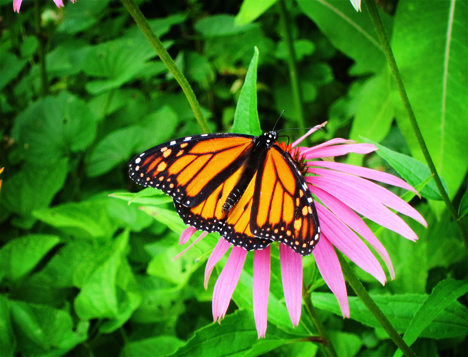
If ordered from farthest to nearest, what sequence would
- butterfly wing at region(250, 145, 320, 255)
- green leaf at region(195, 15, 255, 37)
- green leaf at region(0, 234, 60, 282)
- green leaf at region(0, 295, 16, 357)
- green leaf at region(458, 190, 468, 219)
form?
green leaf at region(195, 15, 255, 37)
green leaf at region(0, 234, 60, 282)
green leaf at region(0, 295, 16, 357)
green leaf at region(458, 190, 468, 219)
butterfly wing at region(250, 145, 320, 255)

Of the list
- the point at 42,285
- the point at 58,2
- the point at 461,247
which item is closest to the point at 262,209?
the point at 58,2

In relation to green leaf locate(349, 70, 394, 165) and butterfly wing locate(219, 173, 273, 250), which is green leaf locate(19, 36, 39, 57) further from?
butterfly wing locate(219, 173, 273, 250)

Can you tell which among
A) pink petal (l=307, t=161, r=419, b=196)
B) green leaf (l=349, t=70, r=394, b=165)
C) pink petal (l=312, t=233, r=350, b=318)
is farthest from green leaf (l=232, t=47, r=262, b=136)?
green leaf (l=349, t=70, r=394, b=165)

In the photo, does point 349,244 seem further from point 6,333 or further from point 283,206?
point 6,333

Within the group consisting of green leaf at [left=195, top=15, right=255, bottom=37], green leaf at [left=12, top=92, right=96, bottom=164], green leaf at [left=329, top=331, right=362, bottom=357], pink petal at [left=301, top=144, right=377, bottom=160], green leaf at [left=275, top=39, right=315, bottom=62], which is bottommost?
green leaf at [left=329, top=331, right=362, bottom=357]

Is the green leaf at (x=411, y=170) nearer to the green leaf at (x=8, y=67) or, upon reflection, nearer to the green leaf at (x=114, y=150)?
the green leaf at (x=114, y=150)

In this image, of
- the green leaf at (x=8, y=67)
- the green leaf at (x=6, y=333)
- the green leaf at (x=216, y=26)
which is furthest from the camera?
the green leaf at (x=216, y=26)

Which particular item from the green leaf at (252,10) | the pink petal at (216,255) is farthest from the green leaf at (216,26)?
the pink petal at (216,255)
